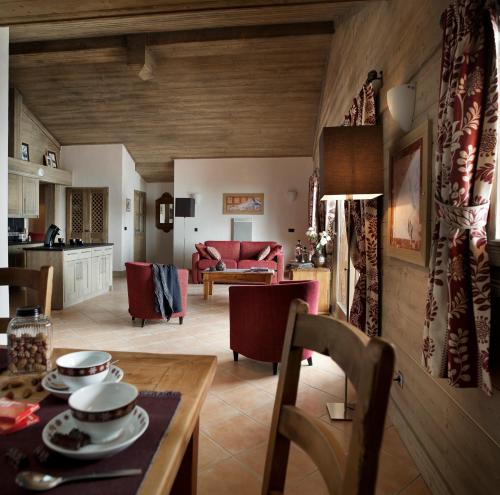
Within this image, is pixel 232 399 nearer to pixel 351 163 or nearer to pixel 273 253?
pixel 351 163

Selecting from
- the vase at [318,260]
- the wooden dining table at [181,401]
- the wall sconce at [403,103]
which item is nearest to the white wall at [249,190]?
the vase at [318,260]

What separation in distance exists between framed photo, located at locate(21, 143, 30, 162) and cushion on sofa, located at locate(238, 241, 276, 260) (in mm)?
4847

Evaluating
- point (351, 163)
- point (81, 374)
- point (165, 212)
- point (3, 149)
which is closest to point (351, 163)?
point (351, 163)

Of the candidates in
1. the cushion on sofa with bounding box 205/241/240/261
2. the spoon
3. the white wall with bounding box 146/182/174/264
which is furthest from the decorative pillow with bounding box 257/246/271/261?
the spoon

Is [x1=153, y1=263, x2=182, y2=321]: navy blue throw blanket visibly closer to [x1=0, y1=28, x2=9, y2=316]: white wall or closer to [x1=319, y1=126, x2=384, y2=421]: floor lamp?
[x1=0, y1=28, x2=9, y2=316]: white wall

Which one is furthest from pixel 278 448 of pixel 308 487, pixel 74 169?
pixel 74 169

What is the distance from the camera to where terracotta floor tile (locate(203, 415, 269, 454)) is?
2.14 metres

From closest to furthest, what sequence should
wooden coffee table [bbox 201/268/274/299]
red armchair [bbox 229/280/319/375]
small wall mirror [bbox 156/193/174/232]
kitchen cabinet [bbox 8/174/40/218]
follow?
1. red armchair [bbox 229/280/319/375]
2. wooden coffee table [bbox 201/268/274/299]
3. kitchen cabinet [bbox 8/174/40/218]
4. small wall mirror [bbox 156/193/174/232]

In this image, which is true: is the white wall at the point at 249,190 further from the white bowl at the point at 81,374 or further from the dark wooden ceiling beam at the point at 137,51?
the white bowl at the point at 81,374

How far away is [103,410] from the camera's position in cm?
70

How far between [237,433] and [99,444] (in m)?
1.73

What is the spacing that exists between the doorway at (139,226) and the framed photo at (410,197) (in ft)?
27.7

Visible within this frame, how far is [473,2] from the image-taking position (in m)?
1.32

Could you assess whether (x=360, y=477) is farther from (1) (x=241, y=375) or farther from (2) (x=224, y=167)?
(2) (x=224, y=167)
